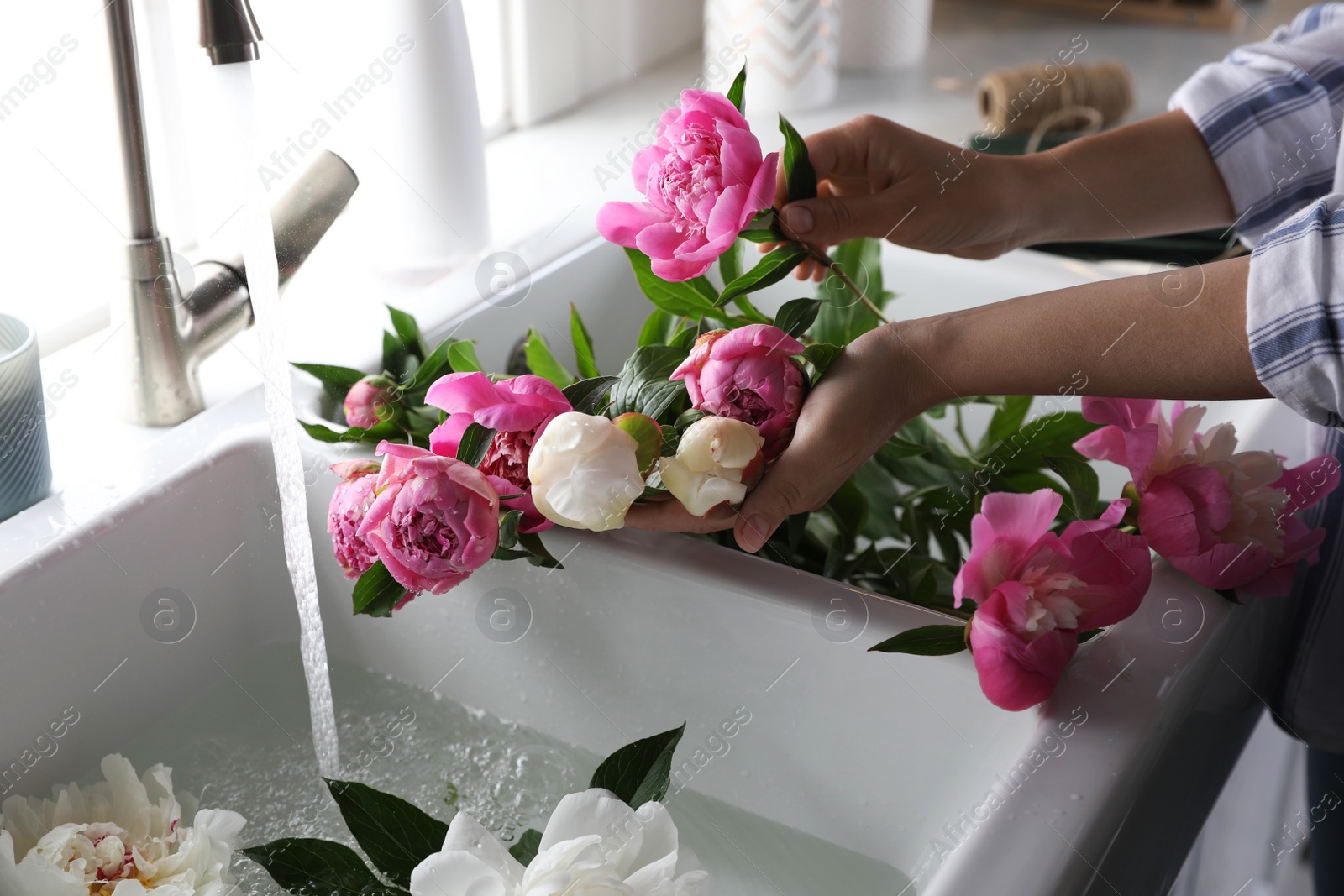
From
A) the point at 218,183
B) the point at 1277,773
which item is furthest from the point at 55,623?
the point at 1277,773

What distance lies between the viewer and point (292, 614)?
0.72 m

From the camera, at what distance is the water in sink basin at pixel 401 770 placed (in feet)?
1.94

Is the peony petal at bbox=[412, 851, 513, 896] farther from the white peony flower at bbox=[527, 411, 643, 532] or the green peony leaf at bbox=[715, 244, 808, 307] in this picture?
the green peony leaf at bbox=[715, 244, 808, 307]

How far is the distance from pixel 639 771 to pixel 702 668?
0.13m

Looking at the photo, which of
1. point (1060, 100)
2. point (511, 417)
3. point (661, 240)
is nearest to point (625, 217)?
point (661, 240)

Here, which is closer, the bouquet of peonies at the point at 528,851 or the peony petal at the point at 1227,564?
the bouquet of peonies at the point at 528,851

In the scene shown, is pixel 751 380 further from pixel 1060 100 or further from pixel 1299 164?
pixel 1060 100

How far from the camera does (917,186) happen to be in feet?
2.17

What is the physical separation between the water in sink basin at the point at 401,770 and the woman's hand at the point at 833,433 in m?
0.16

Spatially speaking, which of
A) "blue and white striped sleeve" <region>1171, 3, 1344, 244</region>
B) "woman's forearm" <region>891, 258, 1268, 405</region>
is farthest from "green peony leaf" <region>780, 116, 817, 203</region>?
"blue and white striped sleeve" <region>1171, 3, 1344, 244</region>

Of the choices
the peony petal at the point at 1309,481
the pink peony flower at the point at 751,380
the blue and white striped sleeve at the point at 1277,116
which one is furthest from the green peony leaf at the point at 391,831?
the blue and white striped sleeve at the point at 1277,116

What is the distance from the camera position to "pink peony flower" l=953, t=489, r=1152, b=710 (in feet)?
1.58

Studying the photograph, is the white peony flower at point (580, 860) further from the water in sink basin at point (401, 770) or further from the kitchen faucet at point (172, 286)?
the kitchen faucet at point (172, 286)

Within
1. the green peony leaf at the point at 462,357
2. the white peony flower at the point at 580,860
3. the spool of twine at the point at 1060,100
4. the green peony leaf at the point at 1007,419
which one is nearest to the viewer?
the white peony flower at the point at 580,860
